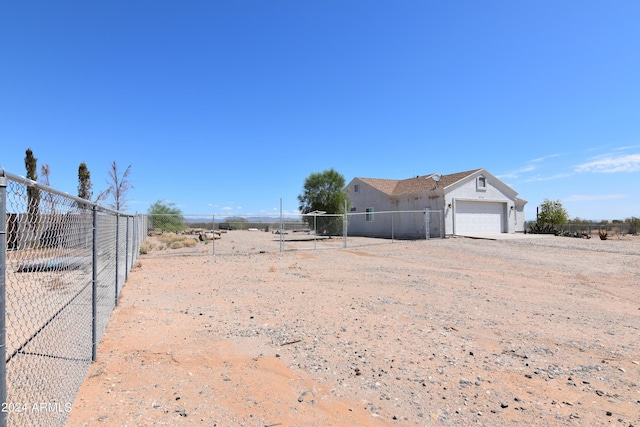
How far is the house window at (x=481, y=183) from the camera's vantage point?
26.0 meters

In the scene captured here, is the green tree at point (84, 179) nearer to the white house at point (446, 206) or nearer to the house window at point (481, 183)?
the white house at point (446, 206)

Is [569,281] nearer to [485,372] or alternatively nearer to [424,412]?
[485,372]

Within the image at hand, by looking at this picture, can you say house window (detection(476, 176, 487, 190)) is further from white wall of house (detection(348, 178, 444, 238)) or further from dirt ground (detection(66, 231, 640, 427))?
dirt ground (detection(66, 231, 640, 427))

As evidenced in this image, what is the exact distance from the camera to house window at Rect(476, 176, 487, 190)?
85.3 ft

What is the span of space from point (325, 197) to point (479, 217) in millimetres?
11139

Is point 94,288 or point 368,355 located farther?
point 368,355

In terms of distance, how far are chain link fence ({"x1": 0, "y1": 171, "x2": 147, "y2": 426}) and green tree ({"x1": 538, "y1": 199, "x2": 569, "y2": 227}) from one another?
1334 inches

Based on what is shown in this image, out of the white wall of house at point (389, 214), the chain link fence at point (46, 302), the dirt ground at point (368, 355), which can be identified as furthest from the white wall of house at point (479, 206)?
the chain link fence at point (46, 302)

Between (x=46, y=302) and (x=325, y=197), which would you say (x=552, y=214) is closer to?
(x=325, y=197)

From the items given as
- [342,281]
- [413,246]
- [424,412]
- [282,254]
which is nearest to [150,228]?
[282,254]

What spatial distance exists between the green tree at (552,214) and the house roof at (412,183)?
994cm

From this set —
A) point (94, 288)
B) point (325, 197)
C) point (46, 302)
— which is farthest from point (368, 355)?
point (325, 197)

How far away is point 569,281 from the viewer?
9.73 m

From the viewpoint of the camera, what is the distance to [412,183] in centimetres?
2986
